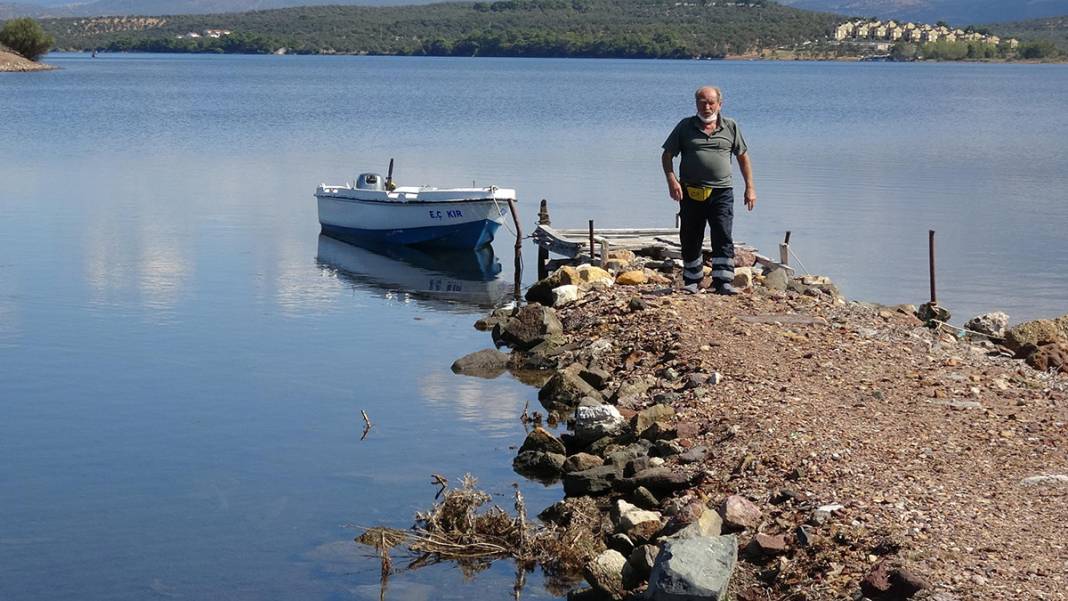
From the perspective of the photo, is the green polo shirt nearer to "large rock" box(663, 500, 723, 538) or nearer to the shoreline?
"large rock" box(663, 500, 723, 538)

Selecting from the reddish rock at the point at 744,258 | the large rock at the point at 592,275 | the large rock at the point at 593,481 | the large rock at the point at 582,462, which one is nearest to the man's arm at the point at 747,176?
the large rock at the point at 582,462

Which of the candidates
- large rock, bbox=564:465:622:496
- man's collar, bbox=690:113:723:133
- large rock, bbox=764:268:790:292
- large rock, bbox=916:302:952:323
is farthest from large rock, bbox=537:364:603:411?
large rock, bbox=916:302:952:323

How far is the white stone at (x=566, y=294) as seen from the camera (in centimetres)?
1816

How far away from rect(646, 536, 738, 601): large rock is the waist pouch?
6.19m

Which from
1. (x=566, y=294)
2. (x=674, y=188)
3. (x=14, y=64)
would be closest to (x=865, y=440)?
(x=674, y=188)

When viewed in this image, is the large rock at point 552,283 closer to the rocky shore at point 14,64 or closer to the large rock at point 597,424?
the large rock at point 597,424

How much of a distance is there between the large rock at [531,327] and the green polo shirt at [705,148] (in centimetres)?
318

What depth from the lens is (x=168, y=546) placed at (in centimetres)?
1062

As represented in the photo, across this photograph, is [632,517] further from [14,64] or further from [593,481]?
[14,64]

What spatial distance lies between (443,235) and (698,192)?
11.4 m

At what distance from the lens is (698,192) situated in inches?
570

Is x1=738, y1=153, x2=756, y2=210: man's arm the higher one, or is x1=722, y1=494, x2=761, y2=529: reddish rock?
x1=738, y1=153, x2=756, y2=210: man's arm

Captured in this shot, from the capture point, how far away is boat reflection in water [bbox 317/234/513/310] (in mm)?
21969

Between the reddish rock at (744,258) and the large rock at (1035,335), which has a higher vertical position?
the reddish rock at (744,258)
